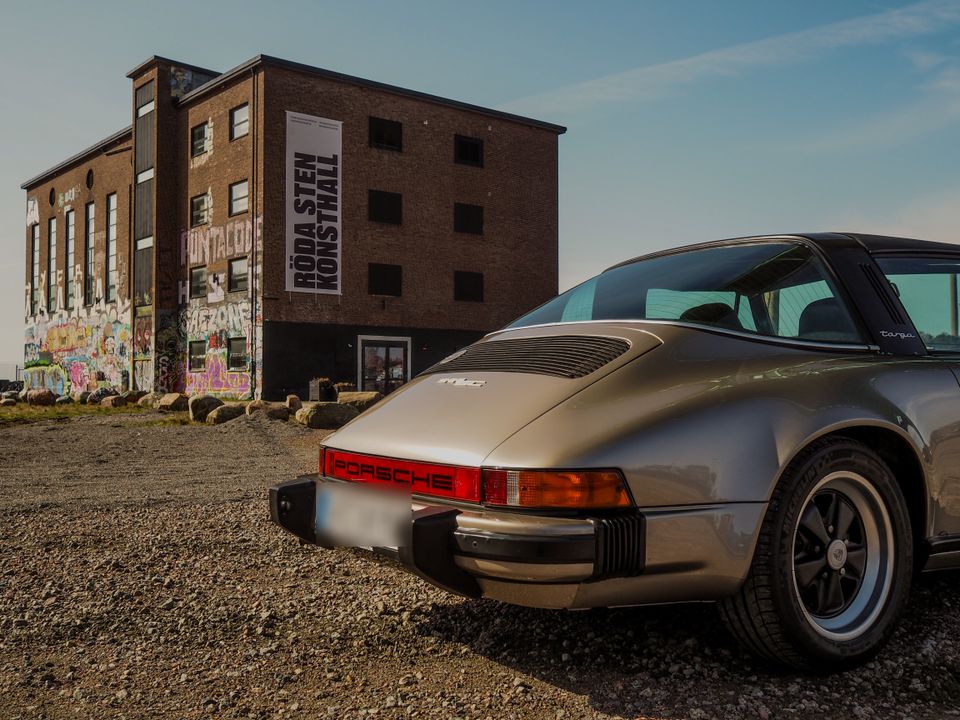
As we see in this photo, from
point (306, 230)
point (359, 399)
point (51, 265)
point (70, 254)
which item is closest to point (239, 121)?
point (306, 230)

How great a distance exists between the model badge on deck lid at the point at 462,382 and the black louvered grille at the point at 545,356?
90 mm

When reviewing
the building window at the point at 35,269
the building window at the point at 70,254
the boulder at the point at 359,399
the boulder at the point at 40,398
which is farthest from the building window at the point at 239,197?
the building window at the point at 35,269

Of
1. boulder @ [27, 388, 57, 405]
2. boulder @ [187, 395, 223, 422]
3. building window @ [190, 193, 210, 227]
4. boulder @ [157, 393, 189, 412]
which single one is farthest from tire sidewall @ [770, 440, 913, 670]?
building window @ [190, 193, 210, 227]

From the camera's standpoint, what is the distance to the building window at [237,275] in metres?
29.3

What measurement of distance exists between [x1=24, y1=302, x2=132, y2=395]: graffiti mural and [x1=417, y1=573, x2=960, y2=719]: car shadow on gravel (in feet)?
114

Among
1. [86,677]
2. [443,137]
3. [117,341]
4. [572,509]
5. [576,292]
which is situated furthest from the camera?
[117,341]

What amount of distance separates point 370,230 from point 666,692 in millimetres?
28421

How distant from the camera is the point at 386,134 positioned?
101 feet

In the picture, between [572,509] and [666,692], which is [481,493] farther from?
[666,692]

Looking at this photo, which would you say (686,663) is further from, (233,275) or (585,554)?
(233,275)

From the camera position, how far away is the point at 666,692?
2.73 m

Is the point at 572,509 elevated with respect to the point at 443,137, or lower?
lower

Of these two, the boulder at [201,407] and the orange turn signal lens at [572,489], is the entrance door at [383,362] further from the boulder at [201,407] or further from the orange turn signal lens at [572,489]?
the orange turn signal lens at [572,489]

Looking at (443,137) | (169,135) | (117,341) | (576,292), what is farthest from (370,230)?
(576,292)
